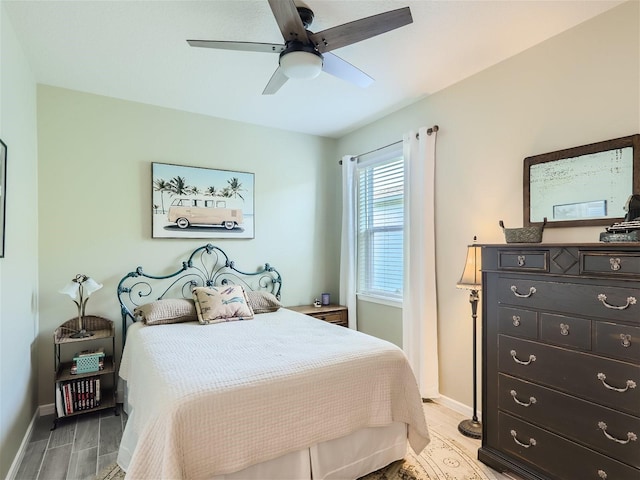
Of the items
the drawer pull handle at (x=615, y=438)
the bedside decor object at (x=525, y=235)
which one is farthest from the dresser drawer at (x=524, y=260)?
the drawer pull handle at (x=615, y=438)

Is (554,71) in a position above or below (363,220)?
above

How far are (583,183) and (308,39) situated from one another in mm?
1811

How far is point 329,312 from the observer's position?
12.7 ft

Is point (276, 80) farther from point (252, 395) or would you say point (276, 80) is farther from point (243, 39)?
point (252, 395)

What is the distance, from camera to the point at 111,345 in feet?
10.4

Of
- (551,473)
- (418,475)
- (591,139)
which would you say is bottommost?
(418,475)

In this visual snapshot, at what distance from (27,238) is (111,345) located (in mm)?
1142

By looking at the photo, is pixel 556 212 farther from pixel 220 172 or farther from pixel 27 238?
pixel 27 238

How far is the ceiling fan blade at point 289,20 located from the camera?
161cm

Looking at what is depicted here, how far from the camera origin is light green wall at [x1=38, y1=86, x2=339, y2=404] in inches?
117

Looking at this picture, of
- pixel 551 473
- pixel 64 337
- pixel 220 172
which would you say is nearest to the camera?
pixel 551 473

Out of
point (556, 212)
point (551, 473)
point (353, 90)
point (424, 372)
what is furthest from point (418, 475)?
point (353, 90)

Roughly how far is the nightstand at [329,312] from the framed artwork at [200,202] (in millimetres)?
999

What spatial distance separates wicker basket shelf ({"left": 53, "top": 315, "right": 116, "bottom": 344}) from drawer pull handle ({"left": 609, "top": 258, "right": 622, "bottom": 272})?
3.36 m
